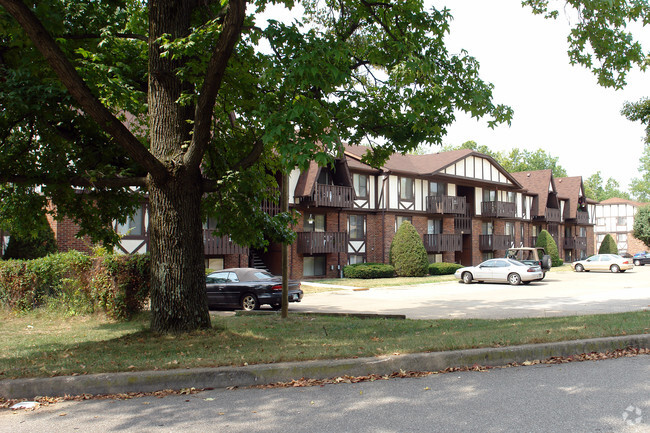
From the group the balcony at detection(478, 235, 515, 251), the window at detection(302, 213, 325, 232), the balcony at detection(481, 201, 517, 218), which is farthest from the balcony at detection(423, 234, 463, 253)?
the window at detection(302, 213, 325, 232)

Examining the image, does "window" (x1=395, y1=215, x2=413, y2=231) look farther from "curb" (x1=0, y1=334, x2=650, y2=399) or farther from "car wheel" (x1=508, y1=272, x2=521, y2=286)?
"curb" (x1=0, y1=334, x2=650, y2=399)

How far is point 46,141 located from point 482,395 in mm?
8767

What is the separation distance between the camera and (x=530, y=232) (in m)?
52.0

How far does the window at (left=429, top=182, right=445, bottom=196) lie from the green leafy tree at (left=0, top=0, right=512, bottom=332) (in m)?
28.2

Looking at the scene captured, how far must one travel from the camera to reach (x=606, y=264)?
38.3m

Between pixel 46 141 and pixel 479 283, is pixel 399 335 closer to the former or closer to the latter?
pixel 46 141

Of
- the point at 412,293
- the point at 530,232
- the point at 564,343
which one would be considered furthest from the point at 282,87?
the point at 530,232

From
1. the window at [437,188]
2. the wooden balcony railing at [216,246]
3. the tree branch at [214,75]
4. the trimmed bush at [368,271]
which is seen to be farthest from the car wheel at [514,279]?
the tree branch at [214,75]

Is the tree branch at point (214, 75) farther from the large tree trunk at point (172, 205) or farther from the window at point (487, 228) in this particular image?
the window at point (487, 228)

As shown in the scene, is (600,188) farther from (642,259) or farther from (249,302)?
(249,302)

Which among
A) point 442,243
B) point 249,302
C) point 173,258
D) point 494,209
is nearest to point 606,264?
point 494,209

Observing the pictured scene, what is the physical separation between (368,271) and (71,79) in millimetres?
25462

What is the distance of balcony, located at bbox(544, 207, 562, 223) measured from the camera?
5181cm

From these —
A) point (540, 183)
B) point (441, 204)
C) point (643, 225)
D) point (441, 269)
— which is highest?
point (540, 183)
